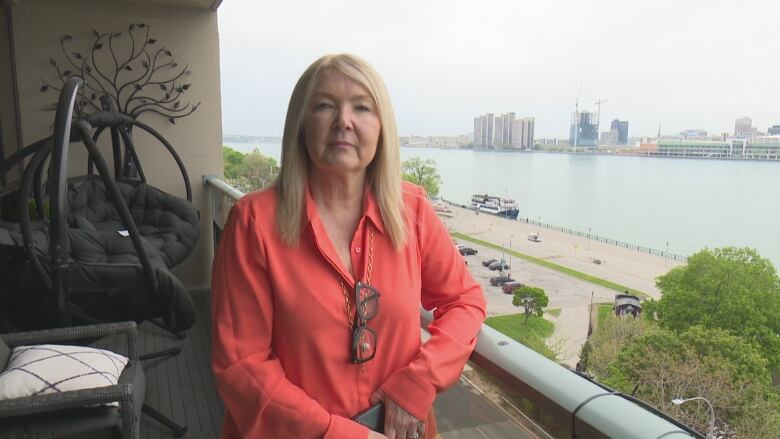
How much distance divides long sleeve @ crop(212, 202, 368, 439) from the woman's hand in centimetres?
6

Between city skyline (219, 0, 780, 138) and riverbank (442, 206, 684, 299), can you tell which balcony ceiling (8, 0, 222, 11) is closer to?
city skyline (219, 0, 780, 138)

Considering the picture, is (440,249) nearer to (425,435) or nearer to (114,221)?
(425,435)

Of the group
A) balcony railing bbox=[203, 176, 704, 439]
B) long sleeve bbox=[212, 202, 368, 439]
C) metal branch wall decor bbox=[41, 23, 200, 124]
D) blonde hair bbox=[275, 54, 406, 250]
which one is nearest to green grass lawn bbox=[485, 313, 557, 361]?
balcony railing bbox=[203, 176, 704, 439]

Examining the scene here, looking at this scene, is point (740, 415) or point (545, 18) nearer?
point (740, 415)

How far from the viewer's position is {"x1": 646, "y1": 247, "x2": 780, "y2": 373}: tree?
2.24 m

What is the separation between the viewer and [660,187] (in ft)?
10.1

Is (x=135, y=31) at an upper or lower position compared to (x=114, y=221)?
upper

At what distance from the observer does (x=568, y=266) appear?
3.13 metres

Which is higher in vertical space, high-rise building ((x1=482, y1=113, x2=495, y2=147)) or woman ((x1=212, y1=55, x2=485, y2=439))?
high-rise building ((x1=482, y1=113, x2=495, y2=147))

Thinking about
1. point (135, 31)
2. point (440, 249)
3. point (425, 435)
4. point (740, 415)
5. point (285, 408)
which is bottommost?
point (740, 415)

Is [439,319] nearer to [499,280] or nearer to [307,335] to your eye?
[307,335]

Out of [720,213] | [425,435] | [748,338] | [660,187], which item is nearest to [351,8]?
[660,187]

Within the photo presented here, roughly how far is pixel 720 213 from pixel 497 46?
6.94ft

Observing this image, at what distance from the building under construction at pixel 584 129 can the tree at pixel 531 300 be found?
113cm
